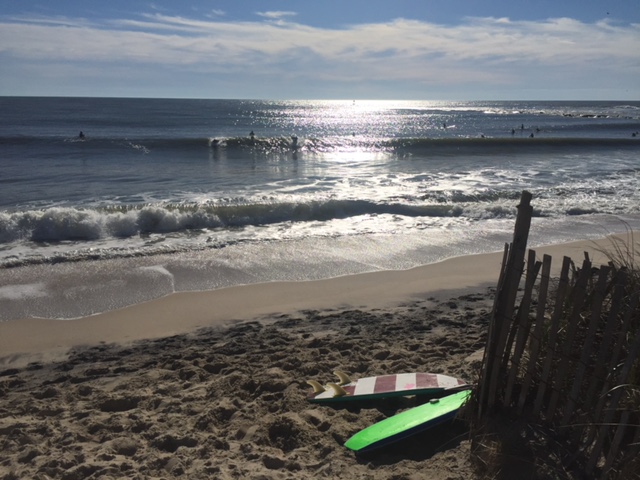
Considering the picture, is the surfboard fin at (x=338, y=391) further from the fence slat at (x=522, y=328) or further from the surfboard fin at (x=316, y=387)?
the fence slat at (x=522, y=328)

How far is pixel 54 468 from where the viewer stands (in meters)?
3.98

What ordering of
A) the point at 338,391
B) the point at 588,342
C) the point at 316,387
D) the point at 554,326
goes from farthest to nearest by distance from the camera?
the point at 316,387, the point at 338,391, the point at 554,326, the point at 588,342

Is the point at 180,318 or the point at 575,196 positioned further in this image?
the point at 575,196

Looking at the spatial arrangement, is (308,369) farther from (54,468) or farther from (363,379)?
(54,468)

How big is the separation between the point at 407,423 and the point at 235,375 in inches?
70.2

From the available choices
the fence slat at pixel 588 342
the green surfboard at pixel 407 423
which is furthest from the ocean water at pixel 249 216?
the fence slat at pixel 588 342

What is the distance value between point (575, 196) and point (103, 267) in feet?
42.6

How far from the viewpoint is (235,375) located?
5355 mm

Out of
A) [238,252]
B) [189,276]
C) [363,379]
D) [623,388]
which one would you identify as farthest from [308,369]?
[238,252]

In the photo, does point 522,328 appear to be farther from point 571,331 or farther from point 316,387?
point 316,387

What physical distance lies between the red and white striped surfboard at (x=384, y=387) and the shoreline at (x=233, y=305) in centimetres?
236

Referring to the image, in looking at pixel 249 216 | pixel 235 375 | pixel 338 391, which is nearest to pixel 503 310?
pixel 338 391

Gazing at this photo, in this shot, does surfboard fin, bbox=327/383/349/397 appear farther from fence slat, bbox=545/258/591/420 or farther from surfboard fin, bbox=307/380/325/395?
fence slat, bbox=545/258/591/420

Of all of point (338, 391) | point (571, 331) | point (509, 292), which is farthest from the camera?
point (338, 391)
